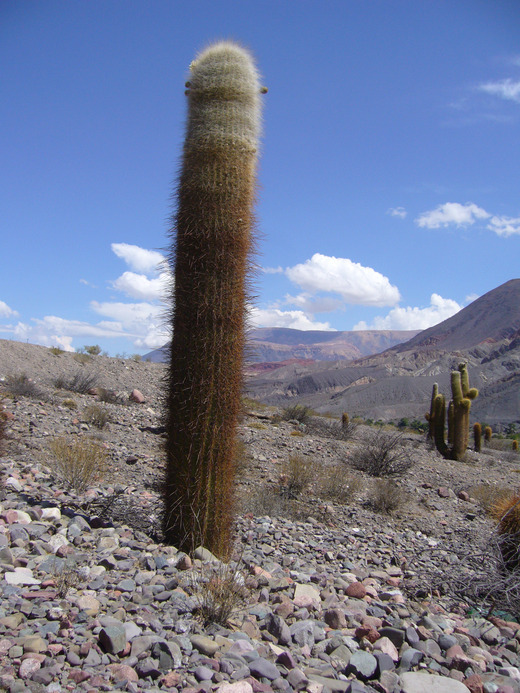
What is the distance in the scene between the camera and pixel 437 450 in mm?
20578

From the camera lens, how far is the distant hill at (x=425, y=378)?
201ft

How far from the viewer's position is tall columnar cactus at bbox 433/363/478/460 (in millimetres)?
19625

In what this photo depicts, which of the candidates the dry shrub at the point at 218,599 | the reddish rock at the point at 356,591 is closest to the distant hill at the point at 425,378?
the reddish rock at the point at 356,591

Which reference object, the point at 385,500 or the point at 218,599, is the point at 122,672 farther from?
the point at 385,500

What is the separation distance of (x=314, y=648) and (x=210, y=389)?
7.34 feet

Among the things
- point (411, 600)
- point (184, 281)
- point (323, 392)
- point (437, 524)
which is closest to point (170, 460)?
point (184, 281)

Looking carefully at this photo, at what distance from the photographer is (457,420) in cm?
1966

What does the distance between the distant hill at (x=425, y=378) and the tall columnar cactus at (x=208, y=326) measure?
3033cm

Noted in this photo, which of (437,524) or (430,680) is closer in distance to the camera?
(430,680)

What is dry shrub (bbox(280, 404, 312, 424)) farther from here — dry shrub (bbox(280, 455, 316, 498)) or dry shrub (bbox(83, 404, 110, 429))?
dry shrub (bbox(280, 455, 316, 498))

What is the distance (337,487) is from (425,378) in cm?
7083

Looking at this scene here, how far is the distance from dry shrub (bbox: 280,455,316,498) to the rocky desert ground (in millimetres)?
48

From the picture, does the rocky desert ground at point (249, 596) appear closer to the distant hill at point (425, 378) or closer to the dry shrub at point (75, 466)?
the dry shrub at point (75, 466)

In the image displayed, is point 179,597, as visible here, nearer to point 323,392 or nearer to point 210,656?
point 210,656
